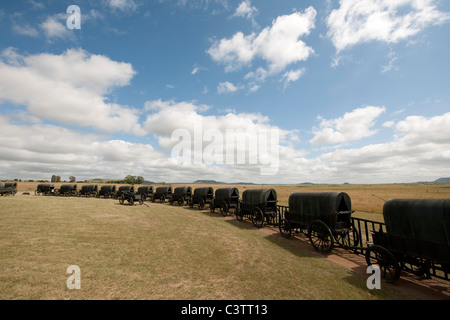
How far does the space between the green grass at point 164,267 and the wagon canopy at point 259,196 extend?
3396 mm

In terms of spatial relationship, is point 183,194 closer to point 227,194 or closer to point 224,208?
point 224,208

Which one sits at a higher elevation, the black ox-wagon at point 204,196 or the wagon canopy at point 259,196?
the wagon canopy at point 259,196

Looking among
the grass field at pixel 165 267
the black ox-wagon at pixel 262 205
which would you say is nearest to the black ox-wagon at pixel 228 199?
the black ox-wagon at pixel 262 205

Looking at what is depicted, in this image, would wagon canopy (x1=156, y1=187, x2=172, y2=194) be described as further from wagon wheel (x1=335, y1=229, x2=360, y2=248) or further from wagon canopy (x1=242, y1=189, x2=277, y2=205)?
wagon wheel (x1=335, y1=229, x2=360, y2=248)

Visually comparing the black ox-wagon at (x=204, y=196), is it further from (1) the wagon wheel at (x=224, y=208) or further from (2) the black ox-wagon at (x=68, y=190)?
(2) the black ox-wagon at (x=68, y=190)

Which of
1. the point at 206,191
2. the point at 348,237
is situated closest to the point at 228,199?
the point at 206,191

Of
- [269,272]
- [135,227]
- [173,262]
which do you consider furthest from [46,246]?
[269,272]

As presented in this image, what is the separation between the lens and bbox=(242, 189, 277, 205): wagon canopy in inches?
555

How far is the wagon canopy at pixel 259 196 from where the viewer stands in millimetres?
14102

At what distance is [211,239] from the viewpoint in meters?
10.6

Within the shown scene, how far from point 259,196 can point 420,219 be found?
9378 millimetres

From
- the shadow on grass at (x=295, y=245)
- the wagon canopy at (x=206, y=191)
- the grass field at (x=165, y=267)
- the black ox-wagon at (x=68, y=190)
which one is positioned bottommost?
the shadow on grass at (x=295, y=245)

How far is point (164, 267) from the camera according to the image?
267 inches

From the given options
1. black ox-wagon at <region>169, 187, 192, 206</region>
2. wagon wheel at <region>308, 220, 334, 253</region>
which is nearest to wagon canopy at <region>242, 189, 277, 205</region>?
wagon wheel at <region>308, 220, 334, 253</region>
